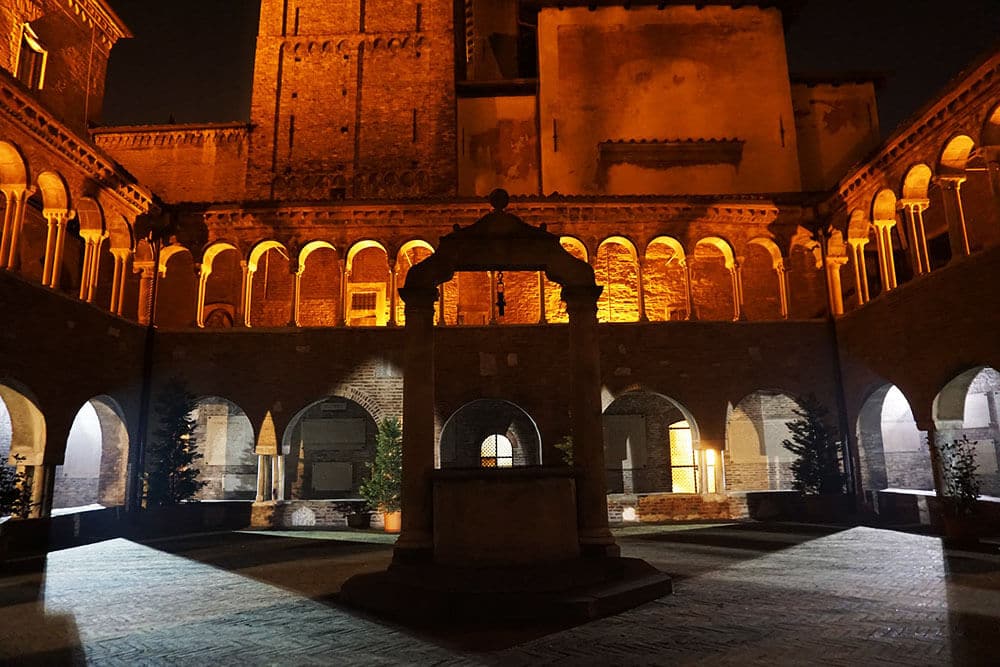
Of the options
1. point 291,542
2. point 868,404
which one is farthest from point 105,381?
point 868,404

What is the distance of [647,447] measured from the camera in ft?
66.2

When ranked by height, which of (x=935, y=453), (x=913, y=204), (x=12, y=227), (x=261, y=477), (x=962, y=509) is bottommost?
(x=962, y=509)

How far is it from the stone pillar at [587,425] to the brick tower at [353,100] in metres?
14.8

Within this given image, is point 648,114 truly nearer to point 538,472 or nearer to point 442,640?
point 538,472

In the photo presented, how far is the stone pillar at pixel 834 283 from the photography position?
55.8 feet

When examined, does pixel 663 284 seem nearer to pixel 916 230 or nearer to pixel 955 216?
pixel 916 230

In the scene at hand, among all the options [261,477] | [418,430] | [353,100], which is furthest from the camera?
[353,100]

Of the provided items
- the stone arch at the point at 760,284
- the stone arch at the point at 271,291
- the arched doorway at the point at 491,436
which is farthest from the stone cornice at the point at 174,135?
the stone arch at the point at 760,284

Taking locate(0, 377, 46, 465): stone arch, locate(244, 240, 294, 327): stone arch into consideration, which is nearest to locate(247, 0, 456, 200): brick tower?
locate(244, 240, 294, 327): stone arch

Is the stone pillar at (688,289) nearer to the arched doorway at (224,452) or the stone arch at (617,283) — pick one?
the stone arch at (617,283)

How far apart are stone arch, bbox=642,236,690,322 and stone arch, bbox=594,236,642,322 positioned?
1.59 feet

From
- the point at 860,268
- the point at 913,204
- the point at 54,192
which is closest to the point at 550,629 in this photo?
the point at 913,204

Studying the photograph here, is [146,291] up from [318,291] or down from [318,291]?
down

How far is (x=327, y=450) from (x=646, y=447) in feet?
32.6
